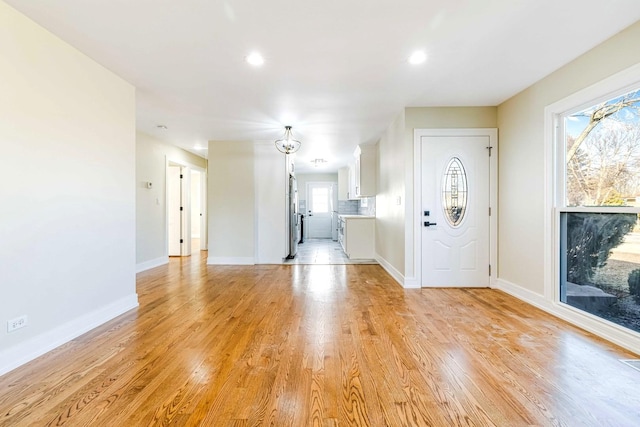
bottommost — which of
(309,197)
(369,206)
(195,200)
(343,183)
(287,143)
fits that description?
(369,206)

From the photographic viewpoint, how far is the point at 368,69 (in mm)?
2848

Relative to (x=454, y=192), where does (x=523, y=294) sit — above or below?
below

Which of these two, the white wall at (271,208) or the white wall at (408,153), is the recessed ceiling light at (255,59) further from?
the white wall at (271,208)

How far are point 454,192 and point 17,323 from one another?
14.7 ft

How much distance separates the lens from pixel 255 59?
2654mm

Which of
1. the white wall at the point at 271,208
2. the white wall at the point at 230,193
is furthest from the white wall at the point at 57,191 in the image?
the white wall at the point at 271,208

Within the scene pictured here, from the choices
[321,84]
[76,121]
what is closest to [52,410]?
[76,121]

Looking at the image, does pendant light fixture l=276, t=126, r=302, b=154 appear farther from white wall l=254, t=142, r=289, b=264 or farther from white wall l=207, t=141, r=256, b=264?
white wall l=207, t=141, r=256, b=264

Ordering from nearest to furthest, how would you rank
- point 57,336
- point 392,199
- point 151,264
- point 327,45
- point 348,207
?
point 57,336 → point 327,45 → point 392,199 → point 151,264 → point 348,207

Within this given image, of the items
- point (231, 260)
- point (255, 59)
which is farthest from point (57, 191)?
point (231, 260)

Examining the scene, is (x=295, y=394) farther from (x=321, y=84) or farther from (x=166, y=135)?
(x=166, y=135)

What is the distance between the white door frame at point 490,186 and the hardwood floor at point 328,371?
0.86 meters

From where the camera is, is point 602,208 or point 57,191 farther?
point 602,208

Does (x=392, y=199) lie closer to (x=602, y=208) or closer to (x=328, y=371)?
(x=602, y=208)
